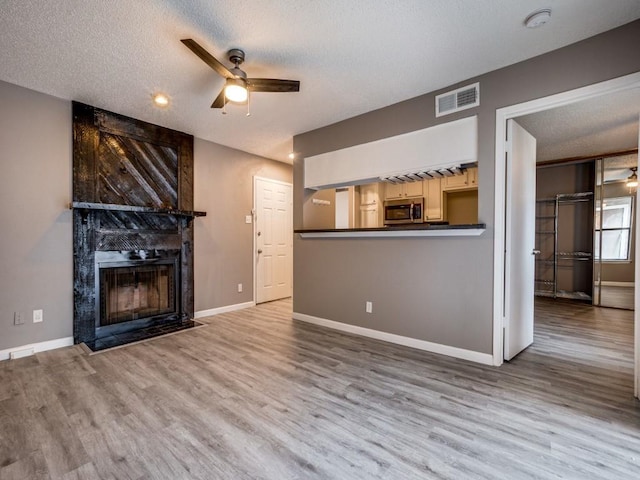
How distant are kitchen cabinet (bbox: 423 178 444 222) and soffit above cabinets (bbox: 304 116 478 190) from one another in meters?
2.33

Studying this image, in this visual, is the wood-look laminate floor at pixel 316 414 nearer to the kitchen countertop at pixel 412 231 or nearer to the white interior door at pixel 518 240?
the white interior door at pixel 518 240

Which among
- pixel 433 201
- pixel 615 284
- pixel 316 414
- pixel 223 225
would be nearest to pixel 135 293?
pixel 223 225

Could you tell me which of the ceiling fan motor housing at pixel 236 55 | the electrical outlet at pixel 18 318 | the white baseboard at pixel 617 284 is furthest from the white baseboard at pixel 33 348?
the white baseboard at pixel 617 284

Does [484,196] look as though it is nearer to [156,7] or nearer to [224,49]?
[224,49]

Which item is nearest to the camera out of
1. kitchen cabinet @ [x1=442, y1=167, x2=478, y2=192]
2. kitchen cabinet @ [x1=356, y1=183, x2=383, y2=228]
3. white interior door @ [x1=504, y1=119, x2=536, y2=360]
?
white interior door @ [x1=504, y1=119, x2=536, y2=360]

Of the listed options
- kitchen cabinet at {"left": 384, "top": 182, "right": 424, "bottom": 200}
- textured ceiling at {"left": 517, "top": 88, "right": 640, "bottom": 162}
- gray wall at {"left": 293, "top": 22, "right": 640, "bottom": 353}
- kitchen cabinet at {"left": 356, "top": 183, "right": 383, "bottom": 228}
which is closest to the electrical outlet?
gray wall at {"left": 293, "top": 22, "right": 640, "bottom": 353}

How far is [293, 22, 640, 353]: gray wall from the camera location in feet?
7.39

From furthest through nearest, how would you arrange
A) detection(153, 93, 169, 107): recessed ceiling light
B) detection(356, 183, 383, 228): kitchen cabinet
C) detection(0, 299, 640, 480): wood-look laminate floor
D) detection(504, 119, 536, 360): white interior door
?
1. detection(356, 183, 383, 228): kitchen cabinet
2. detection(153, 93, 169, 107): recessed ceiling light
3. detection(504, 119, 536, 360): white interior door
4. detection(0, 299, 640, 480): wood-look laminate floor

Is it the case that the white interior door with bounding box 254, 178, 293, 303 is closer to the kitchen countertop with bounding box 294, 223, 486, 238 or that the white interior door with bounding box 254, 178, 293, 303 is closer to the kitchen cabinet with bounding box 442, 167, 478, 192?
the kitchen countertop with bounding box 294, 223, 486, 238

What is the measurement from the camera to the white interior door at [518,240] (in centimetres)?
265

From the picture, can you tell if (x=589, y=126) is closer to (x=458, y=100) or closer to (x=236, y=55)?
(x=458, y=100)

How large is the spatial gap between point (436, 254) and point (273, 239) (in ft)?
10.4

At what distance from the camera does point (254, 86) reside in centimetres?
238

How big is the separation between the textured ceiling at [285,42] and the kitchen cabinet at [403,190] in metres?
2.63
